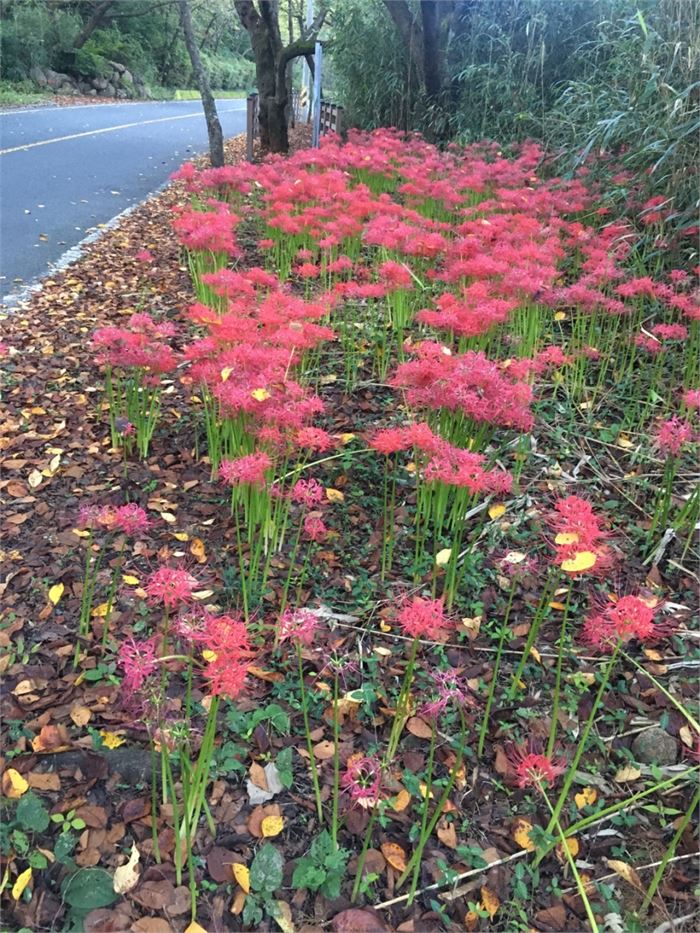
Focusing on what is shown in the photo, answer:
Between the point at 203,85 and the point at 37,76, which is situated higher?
the point at 37,76

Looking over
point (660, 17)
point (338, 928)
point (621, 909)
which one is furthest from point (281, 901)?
point (660, 17)

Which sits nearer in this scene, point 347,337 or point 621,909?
point 621,909

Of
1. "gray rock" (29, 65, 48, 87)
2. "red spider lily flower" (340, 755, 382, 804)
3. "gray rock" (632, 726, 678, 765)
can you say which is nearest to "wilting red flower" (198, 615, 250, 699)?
"red spider lily flower" (340, 755, 382, 804)

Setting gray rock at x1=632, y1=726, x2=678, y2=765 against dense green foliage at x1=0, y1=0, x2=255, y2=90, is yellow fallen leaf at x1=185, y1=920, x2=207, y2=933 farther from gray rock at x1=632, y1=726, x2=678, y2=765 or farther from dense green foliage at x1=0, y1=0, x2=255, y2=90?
dense green foliage at x1=0, y1=0, x2=255, y2=90

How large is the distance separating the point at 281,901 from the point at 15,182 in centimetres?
1019

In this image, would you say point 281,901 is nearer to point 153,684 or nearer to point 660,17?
point 153,684

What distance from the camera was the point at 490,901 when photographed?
5.13ft

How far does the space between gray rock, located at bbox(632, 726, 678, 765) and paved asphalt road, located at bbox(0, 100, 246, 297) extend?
5298mm

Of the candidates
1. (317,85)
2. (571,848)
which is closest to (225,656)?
(571,848)

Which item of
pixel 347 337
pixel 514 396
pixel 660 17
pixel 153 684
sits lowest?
pixel 153 684

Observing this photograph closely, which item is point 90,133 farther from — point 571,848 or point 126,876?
point 571,848

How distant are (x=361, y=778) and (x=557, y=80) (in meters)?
8.87

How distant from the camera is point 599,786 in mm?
1807

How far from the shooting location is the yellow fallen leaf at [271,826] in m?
1.68
